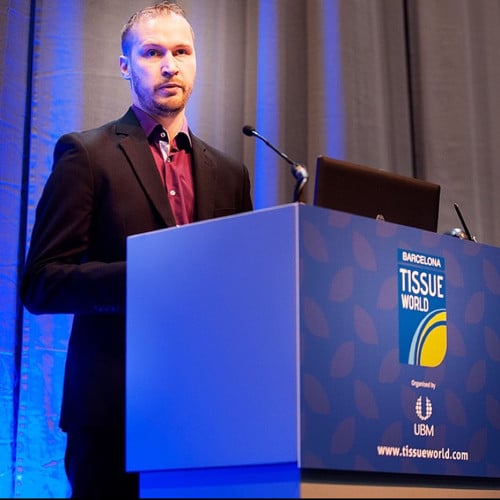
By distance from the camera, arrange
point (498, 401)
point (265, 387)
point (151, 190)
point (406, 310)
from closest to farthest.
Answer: point (265, 387)
point (406, 310)
point (498, 401)
point (151, 190)

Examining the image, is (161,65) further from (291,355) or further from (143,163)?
(291,355)

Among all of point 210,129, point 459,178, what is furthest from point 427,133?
point 210,129

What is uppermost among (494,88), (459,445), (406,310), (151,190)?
(494,88)

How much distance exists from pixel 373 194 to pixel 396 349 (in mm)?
415

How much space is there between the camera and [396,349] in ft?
6.06

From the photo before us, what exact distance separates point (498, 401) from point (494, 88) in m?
1.97

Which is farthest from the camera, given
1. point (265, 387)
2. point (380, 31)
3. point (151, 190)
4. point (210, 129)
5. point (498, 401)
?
point (380, 31)

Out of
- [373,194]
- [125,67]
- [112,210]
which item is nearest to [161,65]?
[125,67]

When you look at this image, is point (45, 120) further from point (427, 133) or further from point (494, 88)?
point (494, 88)

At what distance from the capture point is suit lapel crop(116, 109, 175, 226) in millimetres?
2398

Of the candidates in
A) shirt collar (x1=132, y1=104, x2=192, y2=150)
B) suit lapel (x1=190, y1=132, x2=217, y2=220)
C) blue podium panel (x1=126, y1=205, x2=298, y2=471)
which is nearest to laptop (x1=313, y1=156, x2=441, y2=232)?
blue podium panel (x1=126, y1=205, x2=298, y2=471)

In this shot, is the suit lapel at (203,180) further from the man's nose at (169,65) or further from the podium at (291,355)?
the podium at (291,355)

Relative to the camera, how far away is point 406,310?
1.88m

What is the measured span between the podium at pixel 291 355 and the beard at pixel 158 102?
772 mm
